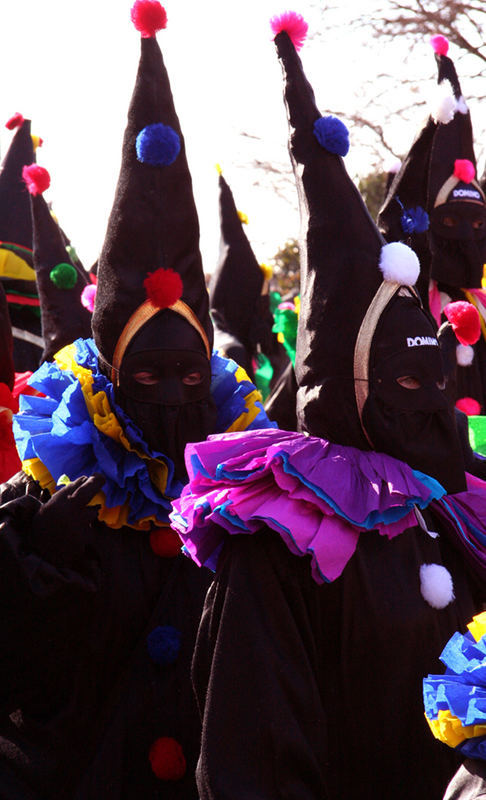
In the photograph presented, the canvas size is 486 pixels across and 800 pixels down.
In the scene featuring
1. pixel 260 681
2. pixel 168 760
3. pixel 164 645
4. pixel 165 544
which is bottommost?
pixel 168 760

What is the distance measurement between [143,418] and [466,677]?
5.23 ft

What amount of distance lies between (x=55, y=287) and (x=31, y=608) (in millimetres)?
2256

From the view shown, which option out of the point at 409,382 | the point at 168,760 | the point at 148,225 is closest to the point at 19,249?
the point at 148,225

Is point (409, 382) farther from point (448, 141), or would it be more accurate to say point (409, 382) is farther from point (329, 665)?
point (448, 141)

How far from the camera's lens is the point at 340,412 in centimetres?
244

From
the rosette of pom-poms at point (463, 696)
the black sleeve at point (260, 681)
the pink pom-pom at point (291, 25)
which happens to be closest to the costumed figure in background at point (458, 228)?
the pink pom-pom at point (291, 25)

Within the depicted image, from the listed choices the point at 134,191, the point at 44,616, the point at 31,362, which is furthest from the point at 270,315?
the point at 44,616

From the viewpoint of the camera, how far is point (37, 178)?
13.9 feet

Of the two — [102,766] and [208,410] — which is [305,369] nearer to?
[208,410]

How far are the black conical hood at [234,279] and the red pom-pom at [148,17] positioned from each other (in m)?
3.63

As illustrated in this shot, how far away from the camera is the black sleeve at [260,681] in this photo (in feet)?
6.77

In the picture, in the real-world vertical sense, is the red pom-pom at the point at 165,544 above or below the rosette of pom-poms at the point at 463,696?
below

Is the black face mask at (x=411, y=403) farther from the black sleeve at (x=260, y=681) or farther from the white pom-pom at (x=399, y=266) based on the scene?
the black sleeve at (x=260, y=681)

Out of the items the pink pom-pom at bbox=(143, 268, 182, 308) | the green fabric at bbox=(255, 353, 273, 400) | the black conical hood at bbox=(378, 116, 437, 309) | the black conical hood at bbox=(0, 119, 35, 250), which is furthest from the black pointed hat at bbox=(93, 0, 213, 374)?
the green fabric at bbox=(255, 353, 273, 400)
